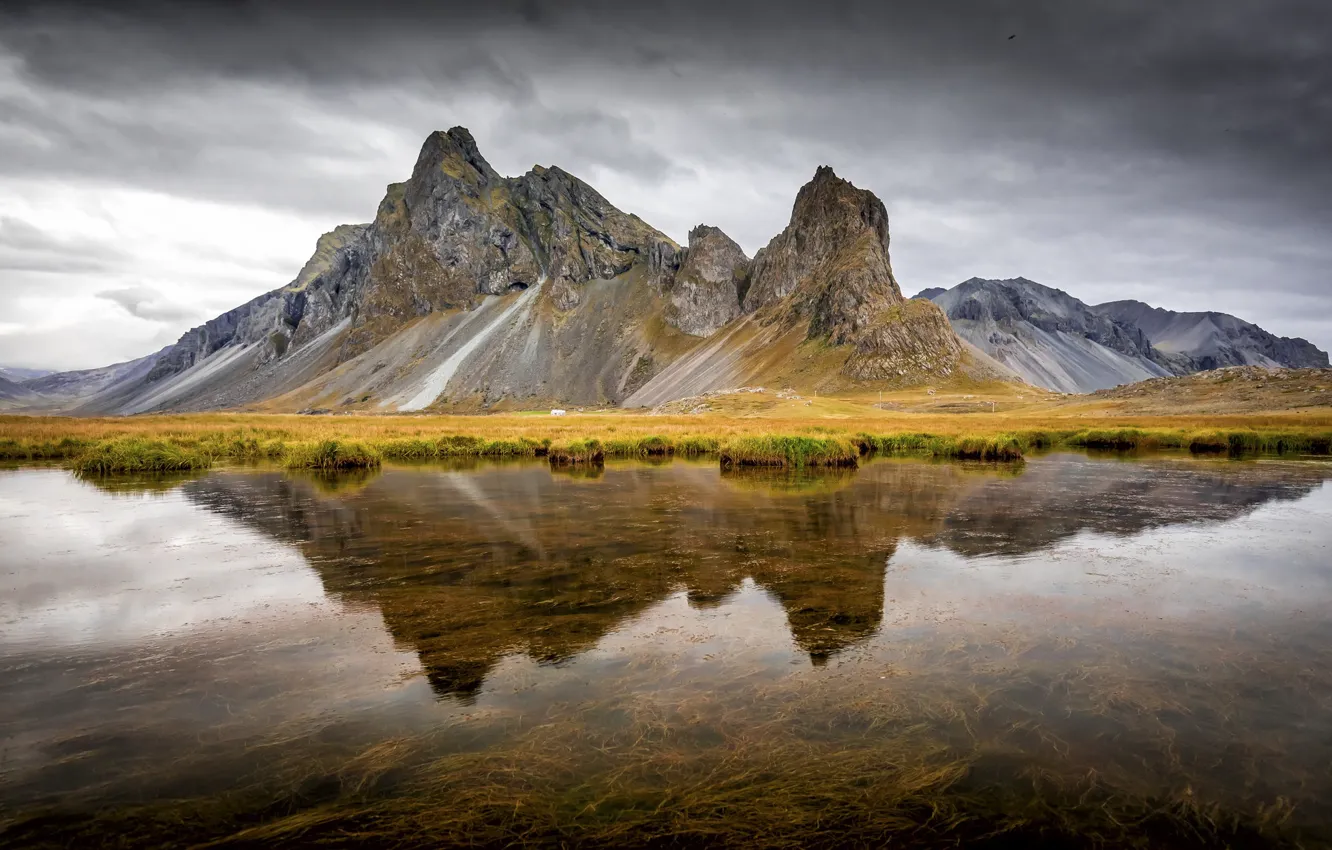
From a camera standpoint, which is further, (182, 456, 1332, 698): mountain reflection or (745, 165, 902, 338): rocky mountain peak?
(745, 165, 902, 338): rocky mountain peak

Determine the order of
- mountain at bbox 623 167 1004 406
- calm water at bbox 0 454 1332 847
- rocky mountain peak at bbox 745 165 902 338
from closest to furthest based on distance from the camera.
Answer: calm water at bbox 0 454 1332 847 < mountain at bbox 623 167 1004 406 < rocky mountain peak at bbox 745 165 902 338

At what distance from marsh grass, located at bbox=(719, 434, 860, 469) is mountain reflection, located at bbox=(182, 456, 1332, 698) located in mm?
2100

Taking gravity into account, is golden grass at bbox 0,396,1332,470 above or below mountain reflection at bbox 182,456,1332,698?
above

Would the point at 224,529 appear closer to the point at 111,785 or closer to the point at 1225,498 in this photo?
the point at 111,785

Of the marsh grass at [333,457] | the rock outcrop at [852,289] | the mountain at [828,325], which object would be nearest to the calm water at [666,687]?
the marsh grass at [333,457]

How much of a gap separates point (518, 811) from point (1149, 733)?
21.0ft

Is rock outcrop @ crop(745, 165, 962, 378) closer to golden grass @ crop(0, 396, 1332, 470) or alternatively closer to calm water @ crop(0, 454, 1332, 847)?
golden grass @ crop(0, 396, 1332, 470)

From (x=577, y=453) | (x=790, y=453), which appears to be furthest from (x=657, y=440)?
(x=790, y=453)

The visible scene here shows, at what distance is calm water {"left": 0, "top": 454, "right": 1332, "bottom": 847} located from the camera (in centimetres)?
563

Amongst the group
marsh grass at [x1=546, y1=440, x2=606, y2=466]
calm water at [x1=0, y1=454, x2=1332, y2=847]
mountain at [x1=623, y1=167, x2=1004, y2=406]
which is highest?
mountain at [x1=623, y1=167, x2=1004, y2=406]

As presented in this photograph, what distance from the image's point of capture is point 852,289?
155625 mm

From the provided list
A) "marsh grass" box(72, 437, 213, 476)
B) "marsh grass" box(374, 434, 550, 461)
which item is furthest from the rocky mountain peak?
"marsh grass" box(72, 437, 213, 476)

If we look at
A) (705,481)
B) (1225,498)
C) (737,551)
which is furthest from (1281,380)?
(737,551)

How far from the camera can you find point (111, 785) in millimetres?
5938
